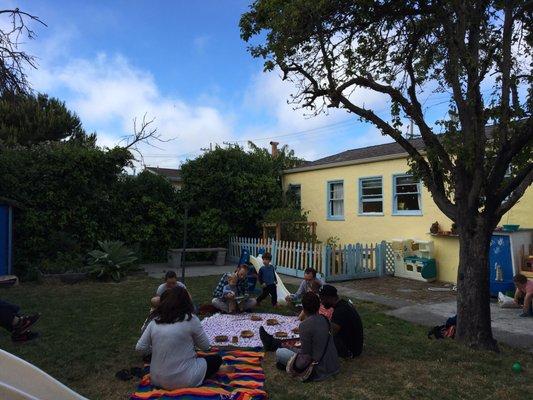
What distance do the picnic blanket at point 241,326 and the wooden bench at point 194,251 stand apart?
710cm

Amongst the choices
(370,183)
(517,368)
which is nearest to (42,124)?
(370,183)

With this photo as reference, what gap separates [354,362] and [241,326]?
2.39m

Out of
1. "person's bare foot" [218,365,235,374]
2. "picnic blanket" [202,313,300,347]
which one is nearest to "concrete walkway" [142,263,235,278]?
"picnic blanket" [202,313,300,347]

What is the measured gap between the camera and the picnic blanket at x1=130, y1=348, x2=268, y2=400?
434 centimetres

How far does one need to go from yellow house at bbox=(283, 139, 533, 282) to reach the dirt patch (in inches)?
37.8

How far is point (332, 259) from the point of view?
12359 millimetres

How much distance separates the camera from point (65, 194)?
44.5 feet

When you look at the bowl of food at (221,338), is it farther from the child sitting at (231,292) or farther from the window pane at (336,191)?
the window pane at (336,191)

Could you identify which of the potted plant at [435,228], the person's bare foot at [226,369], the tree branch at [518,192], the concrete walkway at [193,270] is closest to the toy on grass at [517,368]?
the tree branch at [518,192]

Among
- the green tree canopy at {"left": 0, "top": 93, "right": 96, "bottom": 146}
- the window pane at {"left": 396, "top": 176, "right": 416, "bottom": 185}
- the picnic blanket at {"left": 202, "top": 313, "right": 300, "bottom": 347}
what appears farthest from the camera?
the green tree canopy at {"left": 0, "top": 93, "right": 96, "bottom": 146}

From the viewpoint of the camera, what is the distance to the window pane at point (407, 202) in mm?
13691

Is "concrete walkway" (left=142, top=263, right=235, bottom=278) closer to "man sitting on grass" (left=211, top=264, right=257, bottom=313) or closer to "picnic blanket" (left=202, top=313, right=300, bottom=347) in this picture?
"man sitting on grass" (left=211, top=264, right=257, bottom=313)

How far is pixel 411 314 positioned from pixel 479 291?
249 centimetres

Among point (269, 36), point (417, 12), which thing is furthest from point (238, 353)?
point (417, 12)
